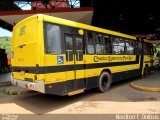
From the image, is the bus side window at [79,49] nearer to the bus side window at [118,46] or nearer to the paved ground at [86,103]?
the paved ground at [86,103]

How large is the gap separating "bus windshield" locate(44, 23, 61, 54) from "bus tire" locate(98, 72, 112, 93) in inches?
126

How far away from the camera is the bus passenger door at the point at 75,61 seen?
8.70 meters

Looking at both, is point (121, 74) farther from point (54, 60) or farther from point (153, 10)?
point (153, 10)

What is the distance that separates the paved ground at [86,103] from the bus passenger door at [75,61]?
2.34 feet

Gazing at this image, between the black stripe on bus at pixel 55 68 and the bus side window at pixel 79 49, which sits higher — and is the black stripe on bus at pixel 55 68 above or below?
below

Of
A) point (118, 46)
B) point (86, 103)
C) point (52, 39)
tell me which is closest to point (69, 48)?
point (52, 39)

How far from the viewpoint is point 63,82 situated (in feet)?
27.4

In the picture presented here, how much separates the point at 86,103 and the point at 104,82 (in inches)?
101

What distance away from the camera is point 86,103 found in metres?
8.86

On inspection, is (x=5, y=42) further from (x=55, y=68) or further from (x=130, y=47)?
(x=55, y=68)

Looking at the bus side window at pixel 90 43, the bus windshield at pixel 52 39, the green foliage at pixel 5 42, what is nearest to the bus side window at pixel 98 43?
the bus side window at pixel 90 43

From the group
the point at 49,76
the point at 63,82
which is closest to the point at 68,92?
the point at 63,82

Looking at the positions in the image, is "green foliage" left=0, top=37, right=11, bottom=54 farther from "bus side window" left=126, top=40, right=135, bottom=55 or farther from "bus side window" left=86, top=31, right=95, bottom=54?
"bus side window" left=86, top=31, right=95, bottom=54

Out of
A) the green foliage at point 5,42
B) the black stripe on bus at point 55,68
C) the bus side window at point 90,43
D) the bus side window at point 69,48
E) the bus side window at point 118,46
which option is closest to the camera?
the black stripe on bus at point 55,68
